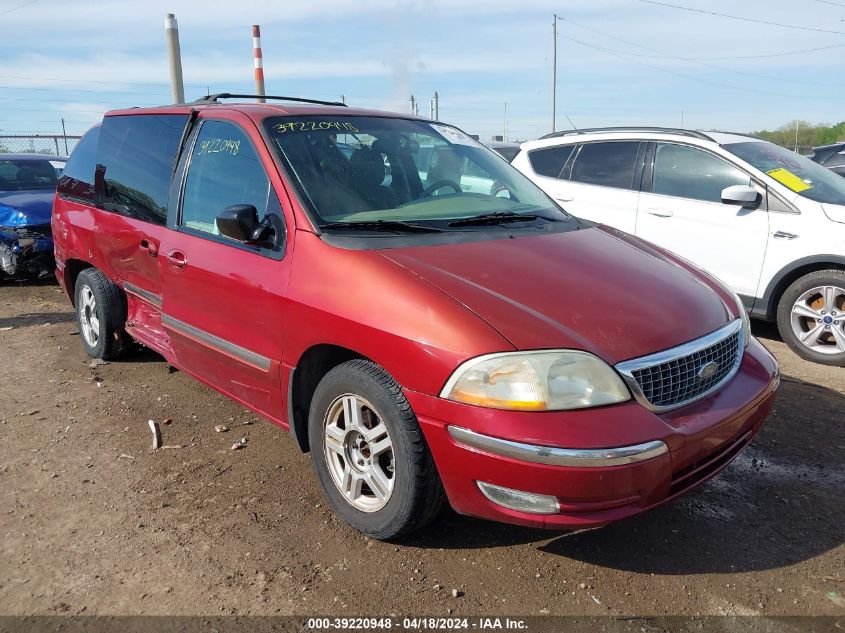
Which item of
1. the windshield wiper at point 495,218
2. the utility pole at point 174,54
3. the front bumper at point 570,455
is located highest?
the utility pole at point 174,54

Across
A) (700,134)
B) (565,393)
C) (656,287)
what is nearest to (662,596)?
(565,393)

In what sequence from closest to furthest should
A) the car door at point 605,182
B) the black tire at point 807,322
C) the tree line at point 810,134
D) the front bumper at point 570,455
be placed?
the front bumper at point 570,455 < the black tire at point 807,322 < the car door at point 605,182 < the tree line at point 810,134

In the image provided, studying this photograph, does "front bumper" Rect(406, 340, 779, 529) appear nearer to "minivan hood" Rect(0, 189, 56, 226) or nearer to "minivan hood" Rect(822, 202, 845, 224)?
"minivan hood" Rect(822, 202, 845, 224)

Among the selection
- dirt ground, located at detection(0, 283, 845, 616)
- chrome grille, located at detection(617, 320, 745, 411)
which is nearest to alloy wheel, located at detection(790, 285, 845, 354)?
dirt ground, located at detection(0, 283, 845, 616)

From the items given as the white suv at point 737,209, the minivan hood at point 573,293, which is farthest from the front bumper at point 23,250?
the minivan hood at point 573,293

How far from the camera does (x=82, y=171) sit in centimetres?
496

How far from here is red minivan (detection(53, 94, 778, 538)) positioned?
231 centimetres

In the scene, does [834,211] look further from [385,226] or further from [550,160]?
[385,226]

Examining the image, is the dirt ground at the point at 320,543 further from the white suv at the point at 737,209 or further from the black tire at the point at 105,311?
the white suv at the point at 737,209

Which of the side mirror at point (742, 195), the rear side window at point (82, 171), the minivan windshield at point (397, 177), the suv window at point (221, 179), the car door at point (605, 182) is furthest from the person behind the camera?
the car door at point (605, 182)

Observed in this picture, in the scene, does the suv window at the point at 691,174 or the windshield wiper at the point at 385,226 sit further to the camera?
the suv window at the point at 691,174

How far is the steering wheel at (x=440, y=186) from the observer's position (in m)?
3.57

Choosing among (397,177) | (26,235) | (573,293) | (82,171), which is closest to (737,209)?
(397,177)

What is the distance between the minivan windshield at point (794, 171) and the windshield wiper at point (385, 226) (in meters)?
3.77
